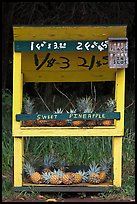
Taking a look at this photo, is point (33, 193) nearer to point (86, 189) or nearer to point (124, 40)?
point (86, 189)

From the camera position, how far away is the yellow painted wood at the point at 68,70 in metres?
5.68

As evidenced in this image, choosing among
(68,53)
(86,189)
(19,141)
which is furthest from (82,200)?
(68,53)

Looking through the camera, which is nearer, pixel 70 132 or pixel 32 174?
pixel 70 132

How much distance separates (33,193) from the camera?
17.3ft

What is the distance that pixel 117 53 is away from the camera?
5.22m

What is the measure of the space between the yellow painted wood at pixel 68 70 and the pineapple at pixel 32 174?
3.04 feet

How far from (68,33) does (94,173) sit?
139 cm

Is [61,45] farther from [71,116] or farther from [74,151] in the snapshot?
[74,151]

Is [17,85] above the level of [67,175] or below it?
above

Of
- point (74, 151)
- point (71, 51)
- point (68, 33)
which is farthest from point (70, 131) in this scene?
point (74, 151)

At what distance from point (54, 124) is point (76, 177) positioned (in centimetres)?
56

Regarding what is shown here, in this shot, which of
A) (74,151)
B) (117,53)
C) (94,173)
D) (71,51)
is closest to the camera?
(117,53)

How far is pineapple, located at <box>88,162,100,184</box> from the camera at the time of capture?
5359 mm

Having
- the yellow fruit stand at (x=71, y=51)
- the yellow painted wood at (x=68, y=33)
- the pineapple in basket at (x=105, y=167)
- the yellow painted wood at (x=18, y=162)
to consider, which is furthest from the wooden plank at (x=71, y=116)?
the yellow painted wood at (x=68, y=33)
